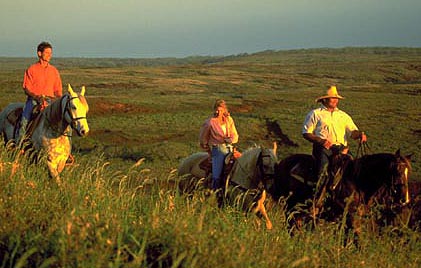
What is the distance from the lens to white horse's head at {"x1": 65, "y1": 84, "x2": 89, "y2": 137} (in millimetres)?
8586

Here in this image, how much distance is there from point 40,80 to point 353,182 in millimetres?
5721

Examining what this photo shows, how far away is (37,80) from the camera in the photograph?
9922 millimetres

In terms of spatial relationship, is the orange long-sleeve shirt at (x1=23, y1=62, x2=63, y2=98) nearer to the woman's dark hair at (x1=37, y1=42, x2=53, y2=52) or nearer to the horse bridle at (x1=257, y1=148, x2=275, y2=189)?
the woman's dark hair at (x1=37, y1=42, x2=53, y2=52)

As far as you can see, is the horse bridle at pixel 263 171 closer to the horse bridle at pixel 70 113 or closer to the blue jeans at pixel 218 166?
the blue jeans at pixel 218 166

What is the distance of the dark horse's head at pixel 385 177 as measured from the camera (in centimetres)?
792

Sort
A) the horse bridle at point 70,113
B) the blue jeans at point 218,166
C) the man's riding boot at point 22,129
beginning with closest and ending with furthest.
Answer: the horse bridle at point 70,113, the man's riding boot at point 22,129, the blue jeans at point 218,166

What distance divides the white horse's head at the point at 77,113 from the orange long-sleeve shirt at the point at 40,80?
1360mm

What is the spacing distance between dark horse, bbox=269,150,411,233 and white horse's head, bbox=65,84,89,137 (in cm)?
319

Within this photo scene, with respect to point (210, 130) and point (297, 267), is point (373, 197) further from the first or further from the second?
point (297, 267)

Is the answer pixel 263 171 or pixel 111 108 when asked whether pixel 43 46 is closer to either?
pixel 263 171

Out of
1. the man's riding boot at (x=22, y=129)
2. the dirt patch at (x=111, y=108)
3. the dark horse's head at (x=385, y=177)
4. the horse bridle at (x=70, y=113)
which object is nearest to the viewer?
the dark horse's head at (x=385, y=177)

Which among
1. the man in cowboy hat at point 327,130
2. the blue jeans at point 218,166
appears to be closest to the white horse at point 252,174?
the blue jeans at point 218,166

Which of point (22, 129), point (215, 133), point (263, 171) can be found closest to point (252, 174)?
point (263, 171)

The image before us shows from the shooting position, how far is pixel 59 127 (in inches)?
359
